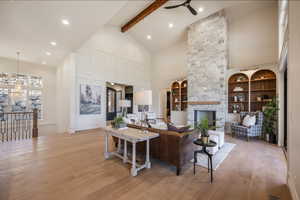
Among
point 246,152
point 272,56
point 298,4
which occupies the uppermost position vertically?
point 272,56

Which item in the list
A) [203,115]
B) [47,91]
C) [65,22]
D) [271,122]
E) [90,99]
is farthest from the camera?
[47,91]

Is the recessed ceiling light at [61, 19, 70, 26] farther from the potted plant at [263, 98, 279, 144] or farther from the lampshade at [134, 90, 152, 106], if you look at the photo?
the potted plant at [263, 98, 279, 144]

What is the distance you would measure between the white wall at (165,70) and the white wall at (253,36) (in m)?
2.54

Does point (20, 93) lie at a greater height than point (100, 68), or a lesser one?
lesser

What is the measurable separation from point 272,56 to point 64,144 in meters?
8.10

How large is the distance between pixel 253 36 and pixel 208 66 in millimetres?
2065

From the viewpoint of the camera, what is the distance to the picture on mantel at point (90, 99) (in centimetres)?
613

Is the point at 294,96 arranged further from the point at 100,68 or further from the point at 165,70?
the point at 165,70

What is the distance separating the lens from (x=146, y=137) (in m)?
2.40

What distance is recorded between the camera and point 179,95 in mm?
7801

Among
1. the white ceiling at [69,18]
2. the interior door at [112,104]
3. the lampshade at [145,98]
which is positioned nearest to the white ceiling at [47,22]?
the white ceiling at [69,18]

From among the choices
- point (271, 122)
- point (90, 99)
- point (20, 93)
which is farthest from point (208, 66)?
point (20, 93)

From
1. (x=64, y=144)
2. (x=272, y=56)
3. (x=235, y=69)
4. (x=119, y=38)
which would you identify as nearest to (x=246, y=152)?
(x=235, y=69)

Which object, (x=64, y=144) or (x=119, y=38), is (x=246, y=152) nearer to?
(x=64, y=144)
